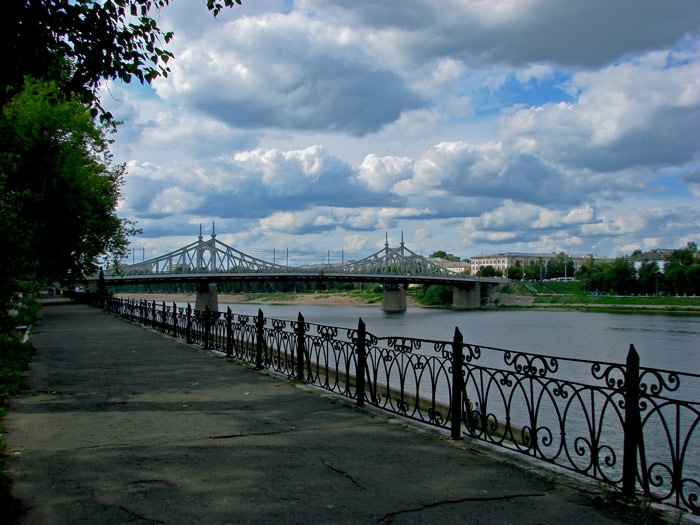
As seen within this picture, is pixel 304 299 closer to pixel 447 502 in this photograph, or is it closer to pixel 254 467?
pixel 254 467

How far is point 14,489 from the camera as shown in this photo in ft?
13.1

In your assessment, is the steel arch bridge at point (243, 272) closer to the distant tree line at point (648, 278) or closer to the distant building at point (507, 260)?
the distant tree line at point (648, 278)

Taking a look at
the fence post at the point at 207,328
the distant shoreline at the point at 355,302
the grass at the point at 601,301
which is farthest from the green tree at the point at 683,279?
the fence post at the point at 207,328

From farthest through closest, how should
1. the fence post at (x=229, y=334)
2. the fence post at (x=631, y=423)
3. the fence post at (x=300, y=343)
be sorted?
1. the fence post at (x=229, y=334)
2. the fence post at (x=300, y=343)
3. the fence post at (x=631, y=423)

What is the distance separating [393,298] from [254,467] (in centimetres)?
6776

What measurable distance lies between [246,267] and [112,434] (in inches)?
2517

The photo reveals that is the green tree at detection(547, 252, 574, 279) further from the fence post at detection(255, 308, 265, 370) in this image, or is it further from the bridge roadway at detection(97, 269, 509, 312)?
the fence post at detection(255, 308, 265, 370)

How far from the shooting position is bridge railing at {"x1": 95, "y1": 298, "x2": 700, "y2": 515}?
398 cm

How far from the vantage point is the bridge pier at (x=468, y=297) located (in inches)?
2940

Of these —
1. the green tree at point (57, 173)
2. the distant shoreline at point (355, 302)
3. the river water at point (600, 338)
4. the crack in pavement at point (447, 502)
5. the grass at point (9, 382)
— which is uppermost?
the green tree at point (57, 173)

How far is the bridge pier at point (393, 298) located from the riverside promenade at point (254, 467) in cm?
6390

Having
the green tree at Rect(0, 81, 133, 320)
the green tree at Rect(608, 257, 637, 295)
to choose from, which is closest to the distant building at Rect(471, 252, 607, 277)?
the green tree at Rect(608, 257, 637, 295)

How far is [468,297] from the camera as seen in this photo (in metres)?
75.4

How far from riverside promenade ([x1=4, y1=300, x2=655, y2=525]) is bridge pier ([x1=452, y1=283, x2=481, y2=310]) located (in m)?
68.7
